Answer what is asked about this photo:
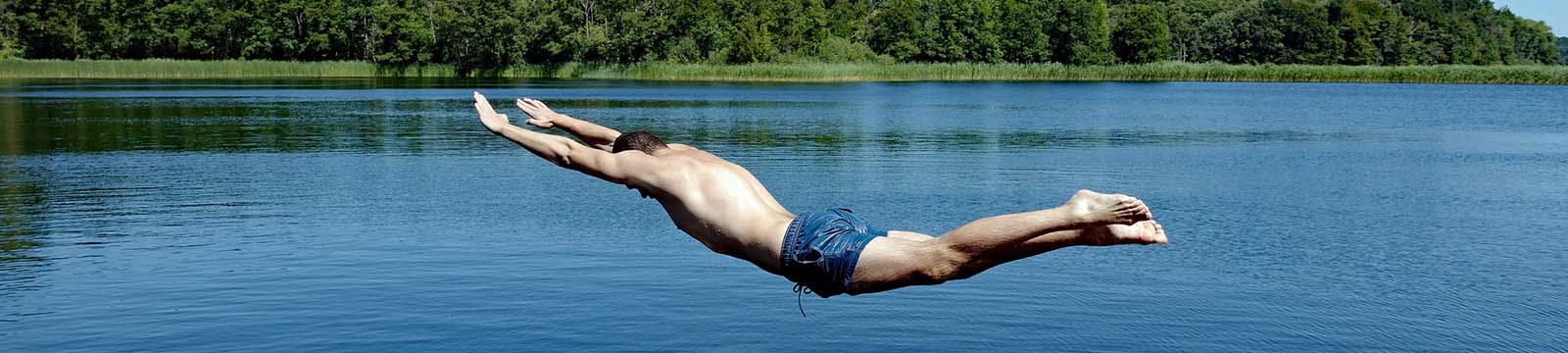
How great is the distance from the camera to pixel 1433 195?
23.9m

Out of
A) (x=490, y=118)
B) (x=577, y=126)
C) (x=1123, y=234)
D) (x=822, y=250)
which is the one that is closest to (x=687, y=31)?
(x=577, y=126)

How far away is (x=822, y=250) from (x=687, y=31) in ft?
372

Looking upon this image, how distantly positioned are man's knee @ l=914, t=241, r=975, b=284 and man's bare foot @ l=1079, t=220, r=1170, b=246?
67 centimetres

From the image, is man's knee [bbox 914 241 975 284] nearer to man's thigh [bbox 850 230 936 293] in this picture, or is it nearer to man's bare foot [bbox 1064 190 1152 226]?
man's thigh [bbox 850 230 936 293]

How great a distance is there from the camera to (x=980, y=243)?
7090 millimetres

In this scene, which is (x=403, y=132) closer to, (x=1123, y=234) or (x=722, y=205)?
(x=722, y=205)

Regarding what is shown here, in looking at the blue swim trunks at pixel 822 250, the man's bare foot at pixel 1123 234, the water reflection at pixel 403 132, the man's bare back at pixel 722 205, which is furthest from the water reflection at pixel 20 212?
the man's bare foot at pixel 1123 234

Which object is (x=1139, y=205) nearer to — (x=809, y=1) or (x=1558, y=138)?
(x=1558, y=138)

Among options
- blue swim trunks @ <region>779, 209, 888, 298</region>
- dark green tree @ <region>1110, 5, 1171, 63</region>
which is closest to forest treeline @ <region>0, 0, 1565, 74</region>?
dark green tree @ <region>1110, 5, 1171, 63</region>

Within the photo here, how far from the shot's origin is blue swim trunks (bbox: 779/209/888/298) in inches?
308

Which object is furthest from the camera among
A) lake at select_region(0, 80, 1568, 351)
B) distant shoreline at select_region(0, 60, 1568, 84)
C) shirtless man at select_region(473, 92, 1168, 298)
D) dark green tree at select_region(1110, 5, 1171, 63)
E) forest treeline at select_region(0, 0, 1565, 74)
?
dark green tree at select_region(1110, 5, 1171, 63)

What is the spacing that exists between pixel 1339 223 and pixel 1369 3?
430 feet

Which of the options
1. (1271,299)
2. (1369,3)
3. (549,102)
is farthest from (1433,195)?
(1369,3)

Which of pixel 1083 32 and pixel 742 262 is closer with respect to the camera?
pixel 742 262
